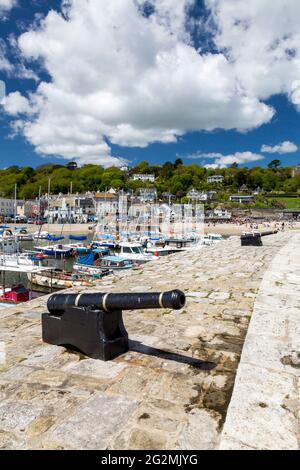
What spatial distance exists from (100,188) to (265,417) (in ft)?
513

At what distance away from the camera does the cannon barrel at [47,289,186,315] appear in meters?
3.15

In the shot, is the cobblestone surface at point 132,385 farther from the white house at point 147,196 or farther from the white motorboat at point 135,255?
the white house at point 147,196

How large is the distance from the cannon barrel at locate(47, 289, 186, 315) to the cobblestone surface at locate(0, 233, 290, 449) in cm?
56

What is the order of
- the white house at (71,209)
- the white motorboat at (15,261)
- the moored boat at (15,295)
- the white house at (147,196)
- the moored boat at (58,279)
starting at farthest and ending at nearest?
the white house at (147,196) → the white house at (71,209) → the white motorboat at (15,261) → the moored boat at (58,279) → the moored boat at (15,295)

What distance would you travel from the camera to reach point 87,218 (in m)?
107

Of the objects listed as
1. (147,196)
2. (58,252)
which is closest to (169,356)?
(58,252)

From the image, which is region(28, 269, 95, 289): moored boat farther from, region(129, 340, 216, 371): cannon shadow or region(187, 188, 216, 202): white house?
region(187, 188, 216, 202): white house

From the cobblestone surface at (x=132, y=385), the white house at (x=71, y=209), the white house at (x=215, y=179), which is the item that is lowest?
the cobblestone surface at (x=132, y=385)

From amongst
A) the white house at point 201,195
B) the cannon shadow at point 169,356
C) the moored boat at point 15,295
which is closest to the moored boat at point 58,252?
the moored boat at point 15,295

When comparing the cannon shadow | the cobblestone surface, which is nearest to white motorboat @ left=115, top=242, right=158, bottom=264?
the cobblestone surface

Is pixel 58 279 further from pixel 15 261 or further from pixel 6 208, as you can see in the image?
pixel 6 208

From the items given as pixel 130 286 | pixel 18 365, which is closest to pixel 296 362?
pixel 18 365

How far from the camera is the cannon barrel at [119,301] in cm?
315
